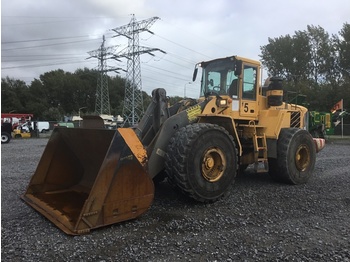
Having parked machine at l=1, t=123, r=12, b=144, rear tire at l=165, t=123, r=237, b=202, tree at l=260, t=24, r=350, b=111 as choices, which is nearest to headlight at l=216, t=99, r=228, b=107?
rear tire at l=165, t=123, r=237, b=202

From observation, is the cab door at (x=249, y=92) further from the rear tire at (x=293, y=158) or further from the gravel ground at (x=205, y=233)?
the gravel ground at (x=205, y=233)

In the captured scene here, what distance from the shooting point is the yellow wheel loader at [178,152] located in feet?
14.1

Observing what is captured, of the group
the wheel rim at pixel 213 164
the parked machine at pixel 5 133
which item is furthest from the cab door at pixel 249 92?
the parked machine at pixel 5 133

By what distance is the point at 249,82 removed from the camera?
6.95 m

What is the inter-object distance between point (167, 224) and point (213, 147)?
155cm

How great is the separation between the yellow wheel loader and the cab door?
0.07 ft

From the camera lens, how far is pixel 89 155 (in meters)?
5.79

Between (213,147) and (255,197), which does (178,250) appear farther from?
(255,197)

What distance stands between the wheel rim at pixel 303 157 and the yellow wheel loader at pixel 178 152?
1 cm

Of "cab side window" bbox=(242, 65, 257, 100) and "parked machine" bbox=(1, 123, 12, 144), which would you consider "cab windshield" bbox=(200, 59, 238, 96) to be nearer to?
"cab side window" bbox=(242, 65, 257, 100)

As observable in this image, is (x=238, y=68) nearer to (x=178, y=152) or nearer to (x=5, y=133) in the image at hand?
(x=178, y=152)

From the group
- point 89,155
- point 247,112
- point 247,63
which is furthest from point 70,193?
point 247,63

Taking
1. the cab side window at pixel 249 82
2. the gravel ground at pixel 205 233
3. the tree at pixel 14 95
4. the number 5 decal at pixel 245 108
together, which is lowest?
the gravel ground at pixel 205 233

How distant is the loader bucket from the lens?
4125 millimetres
